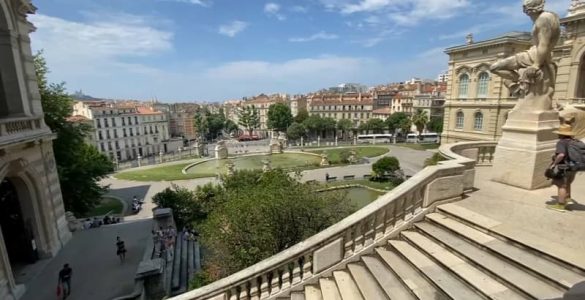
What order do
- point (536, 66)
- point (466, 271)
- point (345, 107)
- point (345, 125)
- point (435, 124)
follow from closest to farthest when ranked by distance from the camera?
point (466, 271) → point (536, 66) → point (435, 124) → point (345, 125) → point (345, 107)

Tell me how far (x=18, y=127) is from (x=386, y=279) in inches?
529

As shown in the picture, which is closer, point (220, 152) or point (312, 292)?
point (312, 292)

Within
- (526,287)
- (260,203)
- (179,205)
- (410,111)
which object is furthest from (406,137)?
(526,287)

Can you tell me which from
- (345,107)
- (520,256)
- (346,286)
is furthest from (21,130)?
(345,107)

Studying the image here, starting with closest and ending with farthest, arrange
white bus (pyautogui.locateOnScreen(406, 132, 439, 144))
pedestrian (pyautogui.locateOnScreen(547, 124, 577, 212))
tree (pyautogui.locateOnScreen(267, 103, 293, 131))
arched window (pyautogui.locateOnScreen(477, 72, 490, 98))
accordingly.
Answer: pedestrian (pyautogui.locateOnScreen(547, 124, 577, 212)) < arched window (pyautogui.locateOnScreen(477, 72, 490, 98)) < white bus (pyautogui.locateOnScreen(406, 132, 439, 144)) < tree (pyautogui.locateOnScreen(267, 103, 293, 131))

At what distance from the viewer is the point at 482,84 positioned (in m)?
33.2

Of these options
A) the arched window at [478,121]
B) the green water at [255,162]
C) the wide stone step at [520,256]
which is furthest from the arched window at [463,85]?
the wide stone step at [520,256]

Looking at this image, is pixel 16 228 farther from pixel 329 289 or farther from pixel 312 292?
pixel 329 289

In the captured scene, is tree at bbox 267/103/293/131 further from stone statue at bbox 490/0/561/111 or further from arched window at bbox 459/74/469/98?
stone statue at bbox 490/0/561/111

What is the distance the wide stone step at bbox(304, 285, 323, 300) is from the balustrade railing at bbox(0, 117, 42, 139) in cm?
1099

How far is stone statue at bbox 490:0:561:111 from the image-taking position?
6.17m

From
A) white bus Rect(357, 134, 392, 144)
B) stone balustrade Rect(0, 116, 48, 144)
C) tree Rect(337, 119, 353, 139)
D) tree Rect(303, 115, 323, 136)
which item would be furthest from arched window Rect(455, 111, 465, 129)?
tree Rect(303, 115, 323, 136)

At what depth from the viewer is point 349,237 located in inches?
222

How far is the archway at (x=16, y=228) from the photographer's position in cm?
1203
